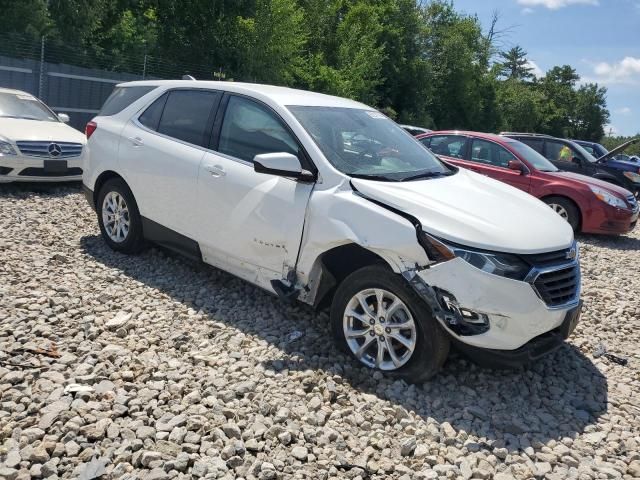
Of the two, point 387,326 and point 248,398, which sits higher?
point 387,326

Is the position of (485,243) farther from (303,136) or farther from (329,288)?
(303,136)

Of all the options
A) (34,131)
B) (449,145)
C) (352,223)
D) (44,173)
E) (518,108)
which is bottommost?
(44,173)

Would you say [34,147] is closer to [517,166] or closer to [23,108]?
[23,108]

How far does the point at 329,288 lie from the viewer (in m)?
4.18

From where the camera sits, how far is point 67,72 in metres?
14.4

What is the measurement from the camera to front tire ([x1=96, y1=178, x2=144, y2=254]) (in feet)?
18.4

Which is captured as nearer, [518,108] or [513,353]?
[513,353]

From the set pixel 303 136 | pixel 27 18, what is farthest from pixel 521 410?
pixel 27 18

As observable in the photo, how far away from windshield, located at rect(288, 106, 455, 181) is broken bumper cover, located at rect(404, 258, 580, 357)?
37.0 inches

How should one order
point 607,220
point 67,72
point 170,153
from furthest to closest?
1. point 67,72
2. point 607,220
3. point 170,153

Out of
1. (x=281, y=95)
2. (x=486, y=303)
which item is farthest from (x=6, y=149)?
(x=486, y=303)

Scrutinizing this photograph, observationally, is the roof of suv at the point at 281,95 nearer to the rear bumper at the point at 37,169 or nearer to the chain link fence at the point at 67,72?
the rear bumper at the point at 37,169

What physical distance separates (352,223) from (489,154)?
692cm

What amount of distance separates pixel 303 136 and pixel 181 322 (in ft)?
5.55
